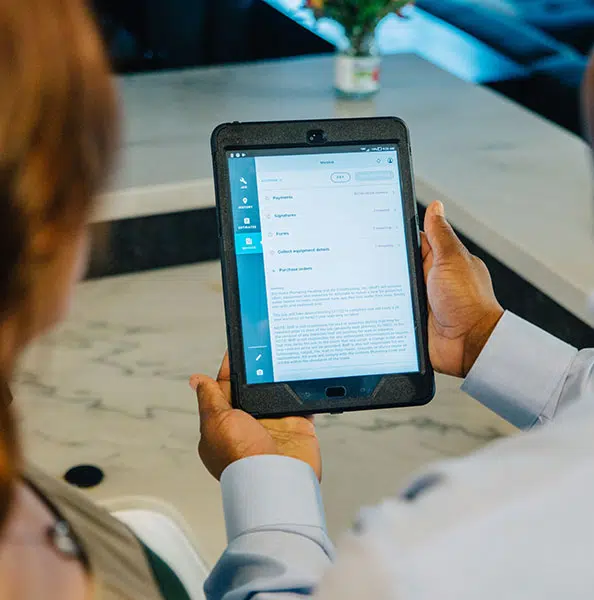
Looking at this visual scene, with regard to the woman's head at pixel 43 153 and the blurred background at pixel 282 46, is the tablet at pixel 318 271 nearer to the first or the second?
the woman's head at pixel 43 153

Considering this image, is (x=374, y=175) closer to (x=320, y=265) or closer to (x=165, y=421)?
(x=320, y=265)

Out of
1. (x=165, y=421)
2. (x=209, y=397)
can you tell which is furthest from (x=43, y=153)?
(x=165, y=421)

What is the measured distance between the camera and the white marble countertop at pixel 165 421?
0.98 meters

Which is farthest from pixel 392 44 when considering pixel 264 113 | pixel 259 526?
pixel 259 526

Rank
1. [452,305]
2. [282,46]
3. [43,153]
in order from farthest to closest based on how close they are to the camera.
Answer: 1. [282,46]
2. [452,305]
3. [43,153]

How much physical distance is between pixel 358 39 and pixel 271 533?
115cm

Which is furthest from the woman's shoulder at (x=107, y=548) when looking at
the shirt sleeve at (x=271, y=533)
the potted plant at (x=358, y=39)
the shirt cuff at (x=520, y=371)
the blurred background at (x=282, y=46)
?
the blurred background at (x=282, y=46)

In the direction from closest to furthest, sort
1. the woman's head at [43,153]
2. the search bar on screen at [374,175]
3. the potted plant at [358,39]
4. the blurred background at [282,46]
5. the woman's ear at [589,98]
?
1. the woman's head at [43,153]
2. the woman's ear at [589,98]
3. the search bar on screen at [374,175]
4. the potted plant at [358,39]
5. the blurred background at [282,46]

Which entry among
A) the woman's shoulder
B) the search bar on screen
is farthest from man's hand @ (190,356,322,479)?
the search bar on screen

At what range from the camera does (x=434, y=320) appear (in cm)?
95

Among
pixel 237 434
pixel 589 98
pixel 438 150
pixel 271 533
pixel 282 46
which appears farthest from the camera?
pixel 282 46

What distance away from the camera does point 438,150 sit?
1.45 meters

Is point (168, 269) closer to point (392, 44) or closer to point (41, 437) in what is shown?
point (41, 437)

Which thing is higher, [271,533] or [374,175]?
[374,175]
